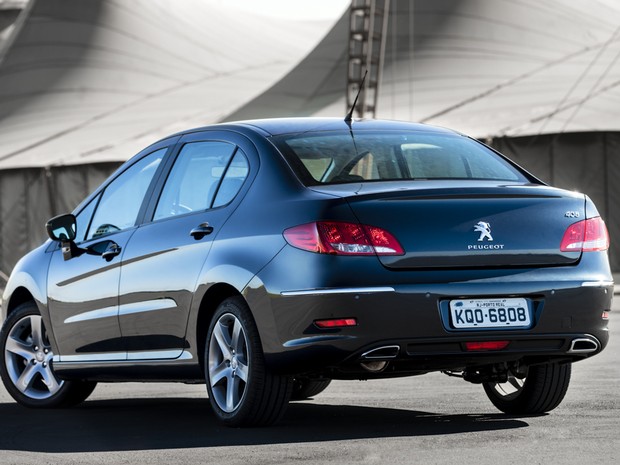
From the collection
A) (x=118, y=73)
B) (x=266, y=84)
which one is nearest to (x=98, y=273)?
(x=118, y=73)

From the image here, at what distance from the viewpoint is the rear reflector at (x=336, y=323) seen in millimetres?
7027

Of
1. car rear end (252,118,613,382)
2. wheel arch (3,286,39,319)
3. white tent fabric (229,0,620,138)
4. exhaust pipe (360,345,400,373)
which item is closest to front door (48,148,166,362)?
wheel arch (3,286,39,319)

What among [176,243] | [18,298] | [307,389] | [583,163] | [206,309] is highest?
[176,243]

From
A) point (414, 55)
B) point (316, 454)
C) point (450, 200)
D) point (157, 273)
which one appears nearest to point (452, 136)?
point (450, 200)

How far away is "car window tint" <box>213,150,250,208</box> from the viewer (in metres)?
7.89

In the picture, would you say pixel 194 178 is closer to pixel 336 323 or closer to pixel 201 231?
pixel 201 231

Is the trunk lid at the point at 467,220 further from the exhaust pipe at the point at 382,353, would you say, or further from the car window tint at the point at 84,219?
the car window tint at the point at 84,219

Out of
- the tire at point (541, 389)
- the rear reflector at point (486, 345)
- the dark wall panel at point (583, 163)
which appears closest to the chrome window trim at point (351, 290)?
the rear reflector at point (486, 345)

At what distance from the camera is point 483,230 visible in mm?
7246

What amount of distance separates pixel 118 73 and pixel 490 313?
37125 mm

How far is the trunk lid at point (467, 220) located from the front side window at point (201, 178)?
2.54 ft

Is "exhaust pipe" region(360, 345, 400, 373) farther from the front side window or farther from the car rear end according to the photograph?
the front side window

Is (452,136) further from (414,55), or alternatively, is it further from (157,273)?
(414,55)

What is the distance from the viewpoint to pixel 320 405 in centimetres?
917
